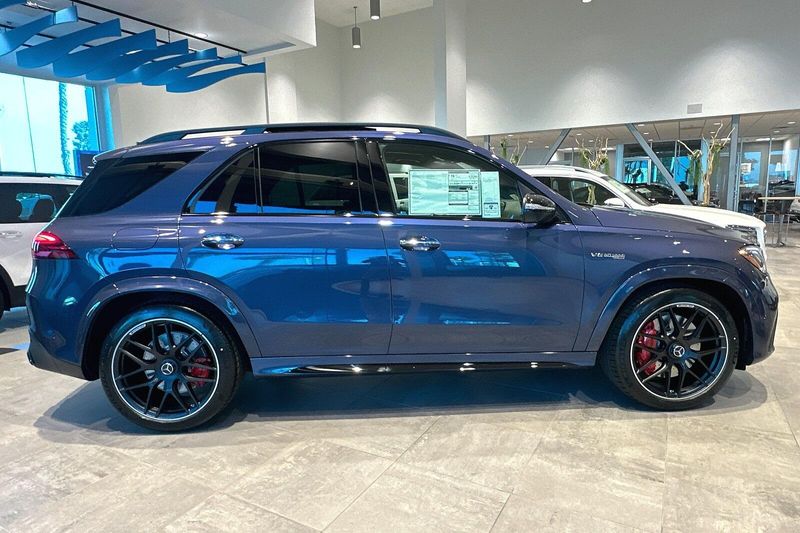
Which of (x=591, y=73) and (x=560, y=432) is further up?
(x=591, y=73)

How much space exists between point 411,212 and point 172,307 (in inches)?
53.0

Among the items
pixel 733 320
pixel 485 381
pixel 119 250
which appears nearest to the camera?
pixel 119 250

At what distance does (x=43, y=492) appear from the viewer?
6.81 ft

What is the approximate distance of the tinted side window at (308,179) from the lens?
250cm

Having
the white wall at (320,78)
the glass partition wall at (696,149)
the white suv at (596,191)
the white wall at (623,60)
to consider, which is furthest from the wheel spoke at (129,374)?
the white wall at (623,60)

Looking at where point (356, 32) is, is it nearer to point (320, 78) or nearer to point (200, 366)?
point (320, 78)

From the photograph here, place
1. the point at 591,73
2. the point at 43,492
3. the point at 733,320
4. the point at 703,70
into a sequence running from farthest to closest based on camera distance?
1. the point at 591,73
2. the point at 703,70
3. the point at 733,320
4. the point at 43,492

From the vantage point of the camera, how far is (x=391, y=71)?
15516mm

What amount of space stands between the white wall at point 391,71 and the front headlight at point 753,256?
42.8 ft

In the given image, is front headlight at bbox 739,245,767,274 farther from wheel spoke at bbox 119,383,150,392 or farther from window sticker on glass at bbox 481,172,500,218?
wheel spoke at bbox 119,383,150,392

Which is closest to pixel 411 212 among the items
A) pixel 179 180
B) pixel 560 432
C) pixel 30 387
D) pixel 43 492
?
pixel 179 180

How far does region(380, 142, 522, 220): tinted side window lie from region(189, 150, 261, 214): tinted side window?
0.71 m

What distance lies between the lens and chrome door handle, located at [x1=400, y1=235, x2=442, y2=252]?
96.2 inches

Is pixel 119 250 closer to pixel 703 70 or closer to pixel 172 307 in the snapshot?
pixel 172 307
